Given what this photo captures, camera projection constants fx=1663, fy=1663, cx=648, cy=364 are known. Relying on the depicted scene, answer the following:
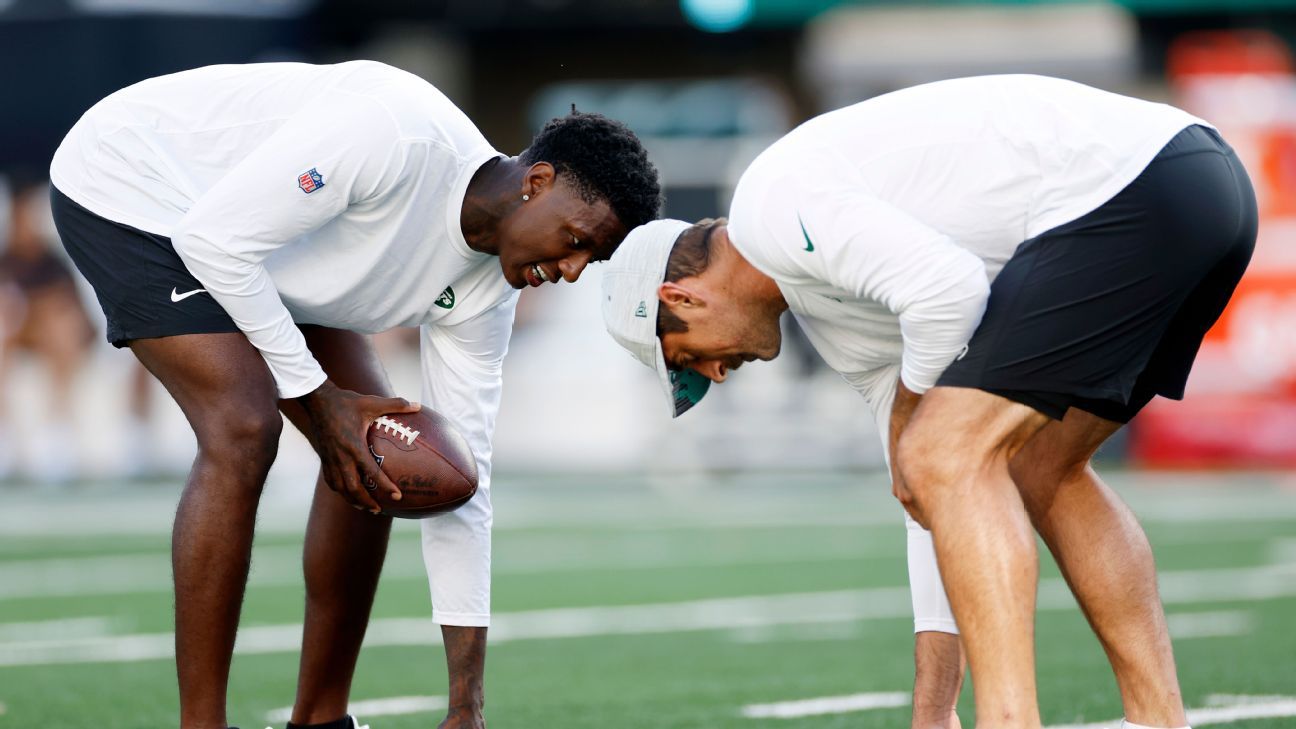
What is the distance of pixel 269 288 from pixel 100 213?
467 millimetres

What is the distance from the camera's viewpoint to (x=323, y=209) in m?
3.75

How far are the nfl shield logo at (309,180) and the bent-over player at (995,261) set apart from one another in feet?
3.00

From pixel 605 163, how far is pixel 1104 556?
1469mm

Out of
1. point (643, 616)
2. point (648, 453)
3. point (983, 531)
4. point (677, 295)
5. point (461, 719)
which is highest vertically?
point (677, 295)

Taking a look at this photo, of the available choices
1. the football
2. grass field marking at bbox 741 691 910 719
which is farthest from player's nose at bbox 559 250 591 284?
grass field marking at bbox 741 691 910 719

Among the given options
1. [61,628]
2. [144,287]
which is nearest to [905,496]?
[144,287]

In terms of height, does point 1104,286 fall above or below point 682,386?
above

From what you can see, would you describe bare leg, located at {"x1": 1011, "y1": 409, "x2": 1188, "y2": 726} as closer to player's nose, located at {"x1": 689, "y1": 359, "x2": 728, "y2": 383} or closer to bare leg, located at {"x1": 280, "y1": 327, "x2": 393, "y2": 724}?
player's nose, located at {"x1": 689, "y1": 359, "x2": 728, "y2": 383}

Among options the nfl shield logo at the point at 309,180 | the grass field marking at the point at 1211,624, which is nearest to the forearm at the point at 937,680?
A: the nfl shield logo at the point at 309,180

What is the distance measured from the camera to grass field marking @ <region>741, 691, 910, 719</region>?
4.68 meters

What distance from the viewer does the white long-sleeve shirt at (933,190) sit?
3.26 meters

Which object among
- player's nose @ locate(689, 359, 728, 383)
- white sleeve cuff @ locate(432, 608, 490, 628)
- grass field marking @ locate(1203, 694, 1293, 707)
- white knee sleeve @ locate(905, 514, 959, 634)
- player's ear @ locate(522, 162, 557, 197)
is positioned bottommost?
grass field marking @ locate(1203, 694, 1293, 707)

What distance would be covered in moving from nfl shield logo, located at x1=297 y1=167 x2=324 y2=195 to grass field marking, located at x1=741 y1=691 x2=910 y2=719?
6.45 ft

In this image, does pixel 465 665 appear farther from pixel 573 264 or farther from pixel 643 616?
pixel 643 616
